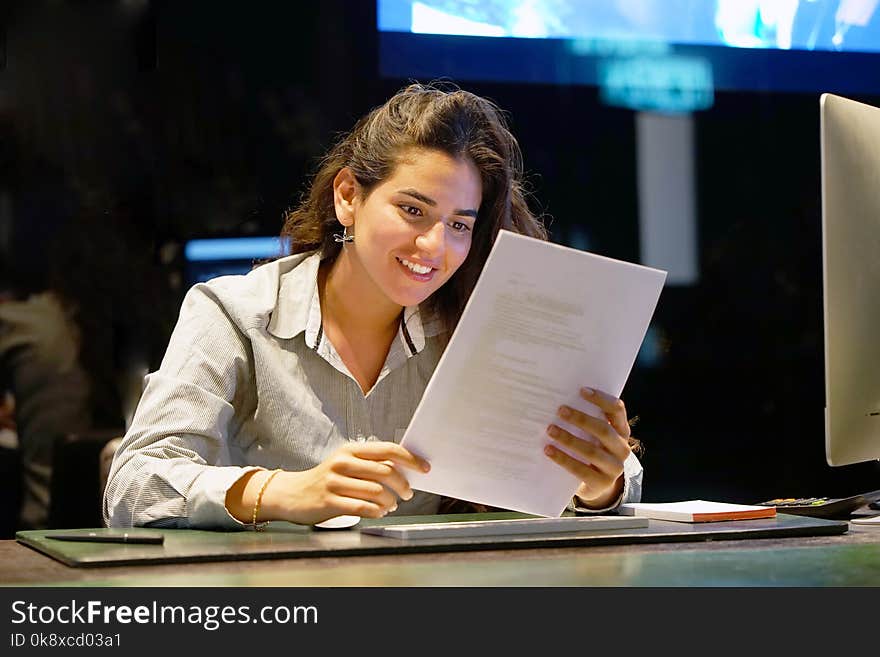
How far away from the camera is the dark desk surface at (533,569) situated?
1087mm

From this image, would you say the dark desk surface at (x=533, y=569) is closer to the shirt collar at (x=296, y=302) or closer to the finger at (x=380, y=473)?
the finger at (x=380, y=473)

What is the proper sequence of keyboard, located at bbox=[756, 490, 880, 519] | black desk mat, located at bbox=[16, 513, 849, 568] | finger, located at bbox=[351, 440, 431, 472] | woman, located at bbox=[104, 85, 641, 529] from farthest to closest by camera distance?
1. keyboard, located at bbox=[756, 490, 880, 519]
2. woman, located at bbox=[104, 85, 641, 529]
3. finger, located at bbox=[351, 440, 431, 472]
4. black desk mat, located at bbox=[16, 513, 849, 568]

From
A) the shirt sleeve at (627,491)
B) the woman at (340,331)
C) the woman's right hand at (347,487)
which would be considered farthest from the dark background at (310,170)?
the woman's right hand at (347,487)

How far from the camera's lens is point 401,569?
1173 mm

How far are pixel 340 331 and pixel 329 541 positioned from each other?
2.17 ft

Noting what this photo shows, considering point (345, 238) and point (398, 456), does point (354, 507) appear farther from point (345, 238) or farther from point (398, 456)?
point (345, 238)

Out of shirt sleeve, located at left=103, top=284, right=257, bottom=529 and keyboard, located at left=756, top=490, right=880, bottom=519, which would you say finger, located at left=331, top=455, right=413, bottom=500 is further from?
keyboard, located at left=756, top=490, right=880, bottom=519

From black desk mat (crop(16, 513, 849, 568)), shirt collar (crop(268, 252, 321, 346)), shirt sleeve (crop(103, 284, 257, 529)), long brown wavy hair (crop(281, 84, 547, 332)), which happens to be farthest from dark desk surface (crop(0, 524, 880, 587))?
long brown wavy hair (crop(281, 84, 547, 332))

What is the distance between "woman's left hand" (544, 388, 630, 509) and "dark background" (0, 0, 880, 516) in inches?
79.9

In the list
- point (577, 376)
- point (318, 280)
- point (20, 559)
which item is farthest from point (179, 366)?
point (577, 376)

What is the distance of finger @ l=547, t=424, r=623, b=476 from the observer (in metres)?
1.44

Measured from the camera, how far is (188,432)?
1691 millimetres

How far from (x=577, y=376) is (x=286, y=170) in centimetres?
218

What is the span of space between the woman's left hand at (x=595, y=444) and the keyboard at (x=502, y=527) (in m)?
0.06
